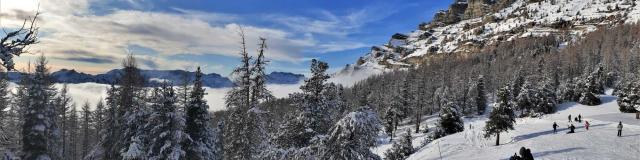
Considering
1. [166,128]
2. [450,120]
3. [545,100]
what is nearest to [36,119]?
[166,128]

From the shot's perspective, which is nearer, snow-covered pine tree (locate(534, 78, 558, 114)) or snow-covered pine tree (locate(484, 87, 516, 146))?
snow-covered pine tree (locate(484, 87, 516, 146))

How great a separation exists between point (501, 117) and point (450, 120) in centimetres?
1681

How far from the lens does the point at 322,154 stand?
651 inches

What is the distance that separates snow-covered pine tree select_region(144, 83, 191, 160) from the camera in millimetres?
26688

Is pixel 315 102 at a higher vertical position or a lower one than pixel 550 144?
higher

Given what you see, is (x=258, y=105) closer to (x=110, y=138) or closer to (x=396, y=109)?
(x=110, y=138)

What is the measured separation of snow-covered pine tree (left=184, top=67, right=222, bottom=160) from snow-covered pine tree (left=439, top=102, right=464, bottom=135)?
4372 centimetres

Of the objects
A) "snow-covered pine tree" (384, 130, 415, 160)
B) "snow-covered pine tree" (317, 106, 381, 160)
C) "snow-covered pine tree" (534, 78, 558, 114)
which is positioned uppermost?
"snow-covered pine tree" (317, 106, 381, 160)

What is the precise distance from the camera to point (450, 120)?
67.4 metres

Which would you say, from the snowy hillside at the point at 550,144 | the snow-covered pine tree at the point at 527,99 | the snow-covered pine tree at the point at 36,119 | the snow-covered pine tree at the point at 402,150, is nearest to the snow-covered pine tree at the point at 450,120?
the snowy hillside at the point at 550,144

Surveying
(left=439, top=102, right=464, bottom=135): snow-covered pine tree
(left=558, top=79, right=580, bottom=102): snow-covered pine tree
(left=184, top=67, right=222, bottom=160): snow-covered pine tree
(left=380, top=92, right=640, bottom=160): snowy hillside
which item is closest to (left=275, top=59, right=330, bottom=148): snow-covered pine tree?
(left=184, top=67, right=222, bottom=160): snow-covered pine tree

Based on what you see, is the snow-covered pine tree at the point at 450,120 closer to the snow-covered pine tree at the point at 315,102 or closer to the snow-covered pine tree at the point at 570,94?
the snow-covered pine tree at the point at 570,94

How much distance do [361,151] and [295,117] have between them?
12.8 feet

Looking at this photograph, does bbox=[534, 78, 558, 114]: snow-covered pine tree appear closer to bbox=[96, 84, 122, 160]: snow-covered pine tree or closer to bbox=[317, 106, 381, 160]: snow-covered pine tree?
bbox=[96, 84, 122, 160]: snow-covered pine tree
